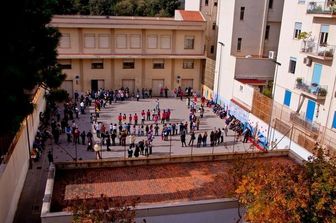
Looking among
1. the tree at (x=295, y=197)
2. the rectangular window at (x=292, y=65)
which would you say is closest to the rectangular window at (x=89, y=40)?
the rectangular window at (x=292, y=65)

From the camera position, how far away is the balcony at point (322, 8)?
78.2ft

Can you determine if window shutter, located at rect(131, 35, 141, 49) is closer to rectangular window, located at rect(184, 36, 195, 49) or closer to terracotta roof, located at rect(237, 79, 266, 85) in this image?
rectangular window, located at rect(184, 36, 195, 49)


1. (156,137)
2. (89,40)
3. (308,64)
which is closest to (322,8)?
(308,64)

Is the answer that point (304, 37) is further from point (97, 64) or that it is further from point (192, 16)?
point (97, 64)

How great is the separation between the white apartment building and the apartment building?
422 centimetres

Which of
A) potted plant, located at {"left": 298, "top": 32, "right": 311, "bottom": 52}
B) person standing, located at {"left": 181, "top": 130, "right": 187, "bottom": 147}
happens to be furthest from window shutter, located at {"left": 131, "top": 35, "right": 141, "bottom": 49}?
potted plant, located at {"left": 298, "top": 32, "right": 311, "bottom": 52}

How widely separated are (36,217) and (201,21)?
2959 cm

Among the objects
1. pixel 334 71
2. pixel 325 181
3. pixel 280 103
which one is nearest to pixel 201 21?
pixel 280 103

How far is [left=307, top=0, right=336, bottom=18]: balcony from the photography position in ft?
78.2

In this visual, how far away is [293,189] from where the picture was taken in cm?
1095

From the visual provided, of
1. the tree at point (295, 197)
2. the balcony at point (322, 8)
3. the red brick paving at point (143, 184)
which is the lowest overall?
the red brick paving at point (143, 184)

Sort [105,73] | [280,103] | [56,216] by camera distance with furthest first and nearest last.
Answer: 1. [105,73]
2. [280,103]
3. [56,216]

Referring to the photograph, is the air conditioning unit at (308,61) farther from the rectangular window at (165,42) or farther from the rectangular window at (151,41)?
the rectangular window at (151,41)

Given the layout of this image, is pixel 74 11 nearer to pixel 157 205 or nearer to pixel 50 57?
pixel 50 57
